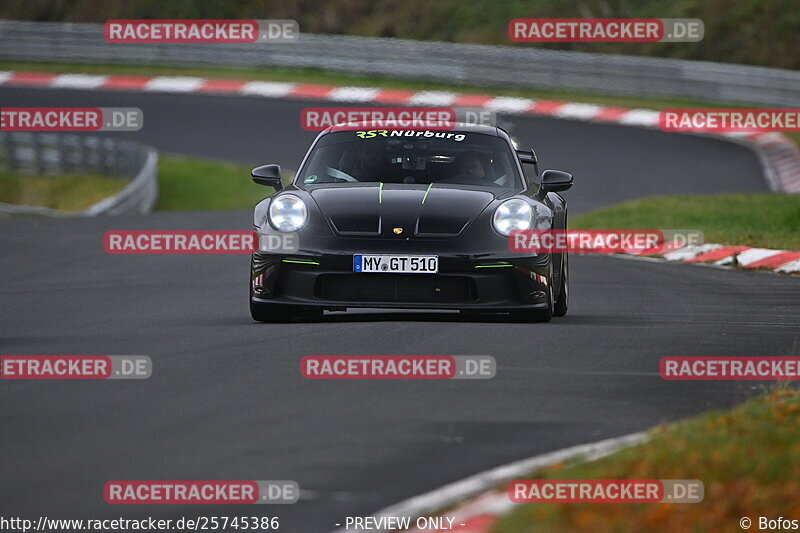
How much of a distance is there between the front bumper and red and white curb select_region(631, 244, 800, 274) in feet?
19.1

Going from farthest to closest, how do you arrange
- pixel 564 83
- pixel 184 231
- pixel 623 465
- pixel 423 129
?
pixel 564 83 < pixel 184 231 < pixel 423 129 < pixel 623 465

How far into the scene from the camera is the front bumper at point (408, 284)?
9227mm

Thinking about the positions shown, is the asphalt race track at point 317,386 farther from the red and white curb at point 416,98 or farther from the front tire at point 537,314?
the red and white curb at point 416,98

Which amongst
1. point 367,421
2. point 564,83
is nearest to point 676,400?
point 367,421

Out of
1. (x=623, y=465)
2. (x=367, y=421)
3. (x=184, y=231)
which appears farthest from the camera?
(x=184, y=231)

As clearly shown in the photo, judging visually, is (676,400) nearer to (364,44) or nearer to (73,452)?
(73,452)

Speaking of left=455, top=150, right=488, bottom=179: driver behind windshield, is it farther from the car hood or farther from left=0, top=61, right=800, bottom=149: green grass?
left=0, top=61, right=800, bottom=149: green grass

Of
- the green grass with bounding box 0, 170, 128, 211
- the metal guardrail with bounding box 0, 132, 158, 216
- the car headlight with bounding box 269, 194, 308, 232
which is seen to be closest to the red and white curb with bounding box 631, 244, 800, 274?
the car headlight with bounding box 269, 194, 308, 232

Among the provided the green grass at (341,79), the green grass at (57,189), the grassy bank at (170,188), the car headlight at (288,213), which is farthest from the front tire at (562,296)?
the green grass at (341,79)

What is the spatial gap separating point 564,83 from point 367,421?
27.0m

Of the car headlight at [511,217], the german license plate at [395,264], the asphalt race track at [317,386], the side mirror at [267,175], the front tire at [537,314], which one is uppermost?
the side mirror at [267,175]

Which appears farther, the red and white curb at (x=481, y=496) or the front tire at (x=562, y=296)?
the front tire at (x=562, y=296)

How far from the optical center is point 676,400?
24.1 feet

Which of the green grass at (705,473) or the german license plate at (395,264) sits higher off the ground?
the german license plate at (395,264)
